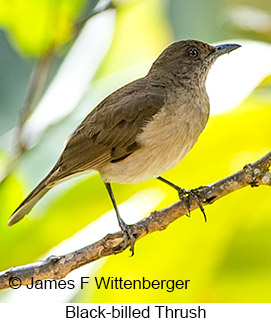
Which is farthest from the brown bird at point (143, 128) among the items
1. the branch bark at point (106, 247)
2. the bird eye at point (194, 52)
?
the branch bark at point (106, 247)

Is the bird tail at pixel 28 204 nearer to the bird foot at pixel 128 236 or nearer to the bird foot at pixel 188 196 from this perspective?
the bird foot at pixel 128 236

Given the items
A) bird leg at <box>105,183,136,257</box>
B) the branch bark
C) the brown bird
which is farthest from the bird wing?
the branch bark

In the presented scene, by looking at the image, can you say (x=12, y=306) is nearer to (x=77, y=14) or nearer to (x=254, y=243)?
(x=254, y=243)

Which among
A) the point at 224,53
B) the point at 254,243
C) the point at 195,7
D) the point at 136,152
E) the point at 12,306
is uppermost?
the point at 195,7

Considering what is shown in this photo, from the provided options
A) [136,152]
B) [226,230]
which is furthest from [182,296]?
[136,152]

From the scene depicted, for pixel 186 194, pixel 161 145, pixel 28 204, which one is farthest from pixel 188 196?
pixel 28 204

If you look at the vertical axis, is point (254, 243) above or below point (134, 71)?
below

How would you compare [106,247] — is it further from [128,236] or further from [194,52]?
[194,52]
